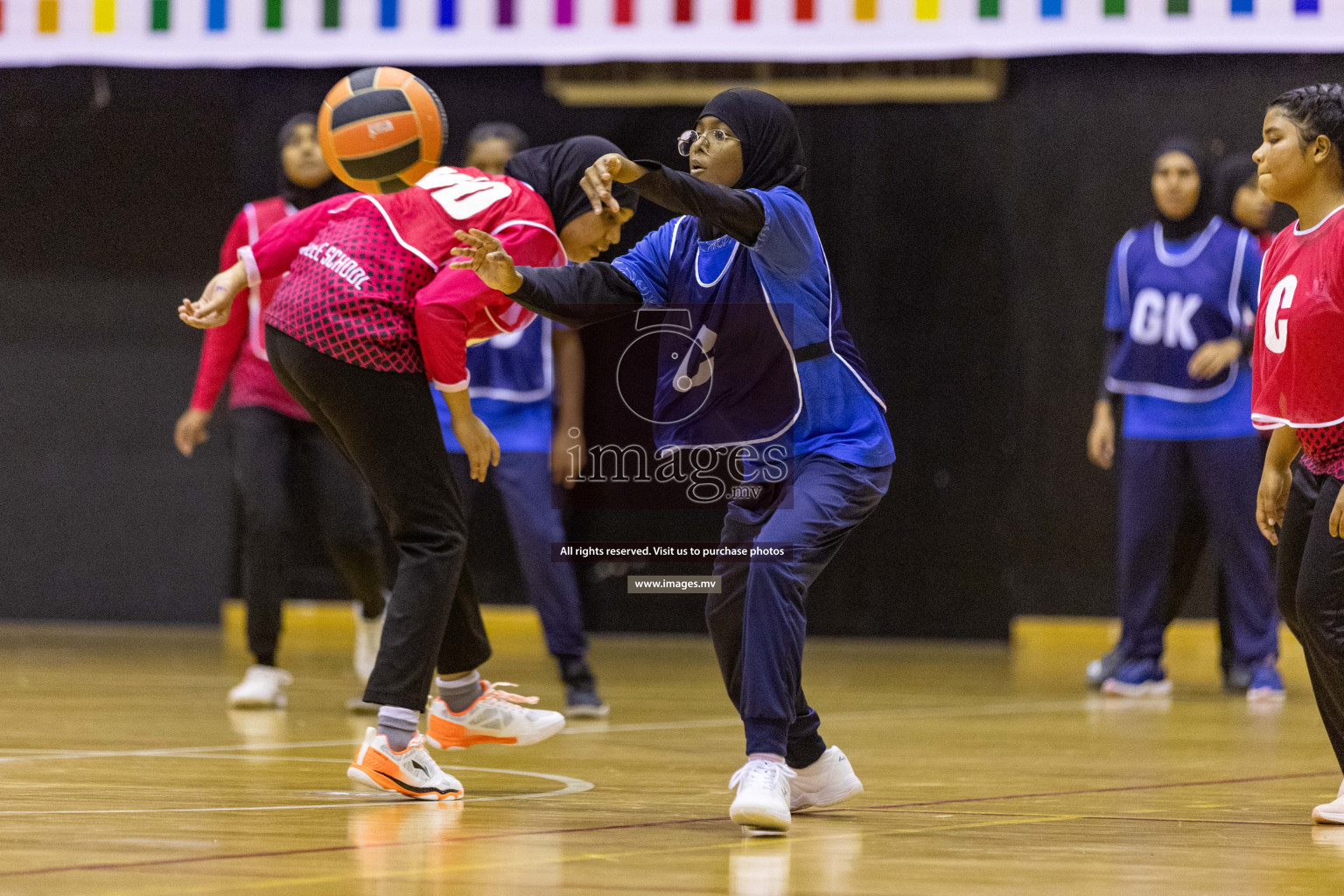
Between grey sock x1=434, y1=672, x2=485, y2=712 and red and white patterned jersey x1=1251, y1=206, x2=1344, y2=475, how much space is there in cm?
166

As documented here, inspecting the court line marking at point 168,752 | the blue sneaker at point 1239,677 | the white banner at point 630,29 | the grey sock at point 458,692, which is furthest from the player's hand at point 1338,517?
the white banner at point 630,29

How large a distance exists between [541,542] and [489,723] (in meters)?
1.45

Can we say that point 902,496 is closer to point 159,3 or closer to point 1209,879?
point 159,3

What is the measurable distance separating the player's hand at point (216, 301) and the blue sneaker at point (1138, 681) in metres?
3.73

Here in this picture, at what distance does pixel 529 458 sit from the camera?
5238 mm

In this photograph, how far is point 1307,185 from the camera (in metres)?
3.20

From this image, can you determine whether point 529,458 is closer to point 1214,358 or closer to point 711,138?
point 711,138

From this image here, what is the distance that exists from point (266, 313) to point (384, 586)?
7.49 feet

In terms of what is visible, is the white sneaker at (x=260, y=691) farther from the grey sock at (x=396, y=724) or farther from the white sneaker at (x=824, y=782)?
the white sneaker at (x=824, y=782)

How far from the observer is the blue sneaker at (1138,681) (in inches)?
241

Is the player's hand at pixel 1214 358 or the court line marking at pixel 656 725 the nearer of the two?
the court line marking at pixel 656 725

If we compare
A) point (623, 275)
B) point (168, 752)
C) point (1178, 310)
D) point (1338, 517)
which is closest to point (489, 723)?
point (168, 752)

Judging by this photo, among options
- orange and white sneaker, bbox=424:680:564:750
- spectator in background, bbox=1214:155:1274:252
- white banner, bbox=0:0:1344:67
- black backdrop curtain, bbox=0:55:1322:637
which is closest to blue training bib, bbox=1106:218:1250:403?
spectator in background, bbox=1214:155:1274:252

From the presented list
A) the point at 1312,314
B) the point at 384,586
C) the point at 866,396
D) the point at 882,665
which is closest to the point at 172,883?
the point at 866,396
